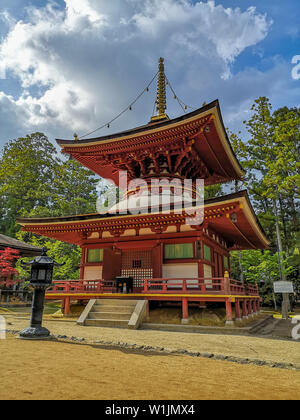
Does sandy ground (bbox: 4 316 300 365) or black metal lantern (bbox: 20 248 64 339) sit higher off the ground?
black metal lantern (bbox: 20 248 64 339)

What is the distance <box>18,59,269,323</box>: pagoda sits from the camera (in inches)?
523

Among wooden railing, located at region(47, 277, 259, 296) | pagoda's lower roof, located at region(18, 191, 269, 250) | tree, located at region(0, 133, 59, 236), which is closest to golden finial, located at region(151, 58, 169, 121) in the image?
pagoda's lower roof, located at region(18, 191, 269, 250)

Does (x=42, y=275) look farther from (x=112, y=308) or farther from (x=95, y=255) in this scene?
(x=95, y=255)

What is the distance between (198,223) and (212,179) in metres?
8.20

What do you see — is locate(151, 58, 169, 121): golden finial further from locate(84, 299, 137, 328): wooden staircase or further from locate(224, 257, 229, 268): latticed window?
locate(84, 299, 137, 328): wooden staircase

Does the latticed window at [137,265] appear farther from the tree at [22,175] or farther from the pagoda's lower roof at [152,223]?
the tree at [22,175]

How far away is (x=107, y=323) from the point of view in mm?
11594

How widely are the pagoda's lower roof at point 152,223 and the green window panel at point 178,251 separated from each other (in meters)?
0.72

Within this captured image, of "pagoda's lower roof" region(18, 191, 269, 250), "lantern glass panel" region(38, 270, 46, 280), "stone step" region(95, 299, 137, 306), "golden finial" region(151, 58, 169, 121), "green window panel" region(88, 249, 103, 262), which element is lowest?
"stone step" region(95, 299, 137, 306)

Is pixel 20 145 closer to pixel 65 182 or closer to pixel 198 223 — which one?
pixel 65 182

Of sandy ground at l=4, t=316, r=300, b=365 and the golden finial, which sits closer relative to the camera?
sandy ground at l=4, t=316, r=300, b=365

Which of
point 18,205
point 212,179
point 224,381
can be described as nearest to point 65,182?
point 18,205

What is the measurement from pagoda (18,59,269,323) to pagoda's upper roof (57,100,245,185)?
56 millimetres

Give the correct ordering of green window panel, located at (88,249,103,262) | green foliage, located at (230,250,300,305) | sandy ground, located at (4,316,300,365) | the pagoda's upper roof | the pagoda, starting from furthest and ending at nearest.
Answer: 1. green foliage, located at (230,250,300,305)
2. green window panel, located at (88,249,103,262)
3. the pagoda's upper roof
4. the pagoda
5. sandy ground, located at (4,316,300,365)
